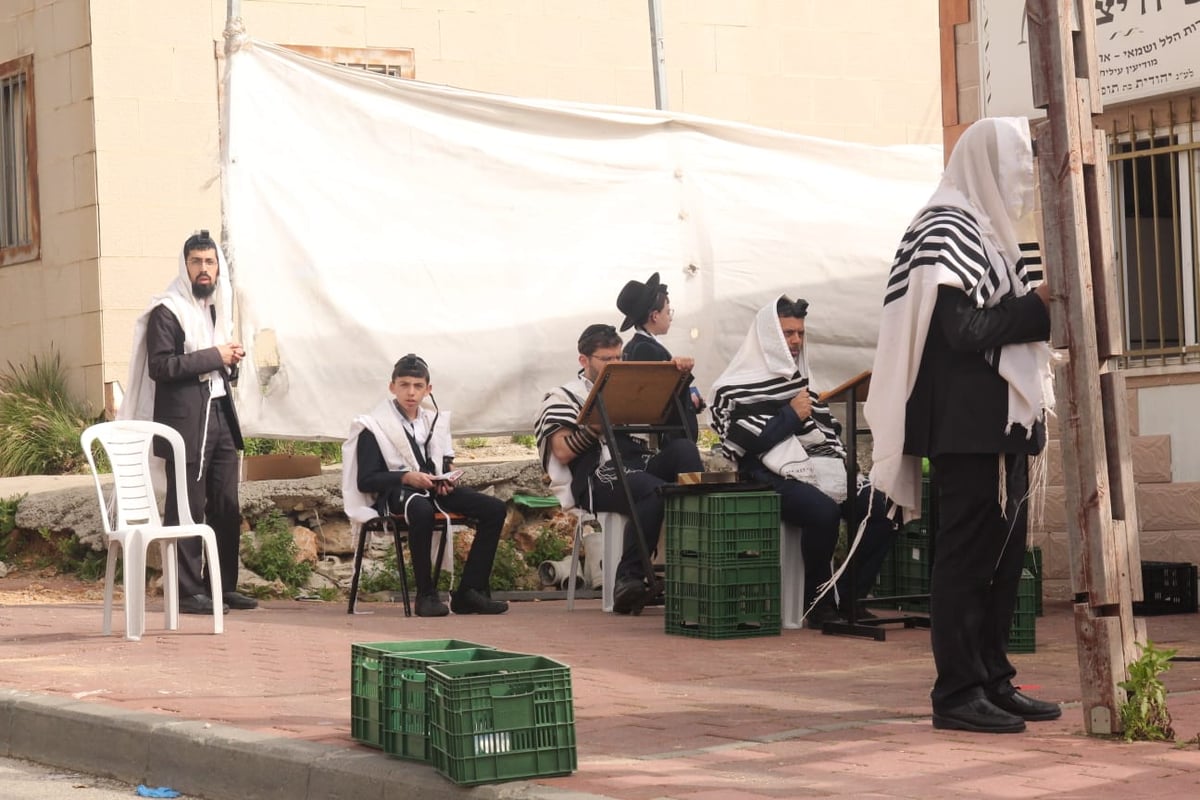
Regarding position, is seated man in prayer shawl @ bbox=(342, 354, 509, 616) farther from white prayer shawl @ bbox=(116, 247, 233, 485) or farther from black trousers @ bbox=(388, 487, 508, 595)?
white prayer shawl @ bbox=(116, 247, 233, 485)

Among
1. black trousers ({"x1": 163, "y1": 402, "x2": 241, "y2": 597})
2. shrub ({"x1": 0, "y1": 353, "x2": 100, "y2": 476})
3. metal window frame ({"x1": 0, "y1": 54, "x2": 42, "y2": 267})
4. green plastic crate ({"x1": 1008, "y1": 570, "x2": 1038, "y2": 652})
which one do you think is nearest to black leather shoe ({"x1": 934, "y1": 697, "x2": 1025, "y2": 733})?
green plastic crate ({"x1": 1008, "y1": 570, "x2": 1038, "y2": 652})

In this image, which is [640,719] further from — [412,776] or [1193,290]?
[1193,290]

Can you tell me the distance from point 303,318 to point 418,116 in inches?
62.6

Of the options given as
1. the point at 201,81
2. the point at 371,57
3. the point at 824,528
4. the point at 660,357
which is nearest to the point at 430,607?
the point at 660,357

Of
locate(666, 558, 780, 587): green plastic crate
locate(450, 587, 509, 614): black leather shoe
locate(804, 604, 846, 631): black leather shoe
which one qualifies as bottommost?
locate(804, 604, 846, 631): black leather shoe

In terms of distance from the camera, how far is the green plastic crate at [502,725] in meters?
5.18

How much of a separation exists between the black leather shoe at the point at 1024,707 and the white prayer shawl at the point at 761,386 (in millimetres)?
3683

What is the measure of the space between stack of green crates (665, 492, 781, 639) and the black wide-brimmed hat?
86.3 inches

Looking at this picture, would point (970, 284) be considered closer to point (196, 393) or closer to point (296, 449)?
point (196, 393)

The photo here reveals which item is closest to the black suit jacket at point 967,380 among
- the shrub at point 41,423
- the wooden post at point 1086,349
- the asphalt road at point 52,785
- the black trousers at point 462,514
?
the wooden post at point 1086,349

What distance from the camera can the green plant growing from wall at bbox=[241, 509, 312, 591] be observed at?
12070 mm

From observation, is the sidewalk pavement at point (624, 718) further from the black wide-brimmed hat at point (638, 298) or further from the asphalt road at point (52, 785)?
the black wide-brimmed hat at point (638, 298)

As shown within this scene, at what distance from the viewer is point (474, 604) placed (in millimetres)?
10766

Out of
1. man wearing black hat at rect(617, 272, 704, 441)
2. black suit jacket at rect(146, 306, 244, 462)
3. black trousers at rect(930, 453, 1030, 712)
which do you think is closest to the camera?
black trousers at rect(930, 453, 1030, 712)
